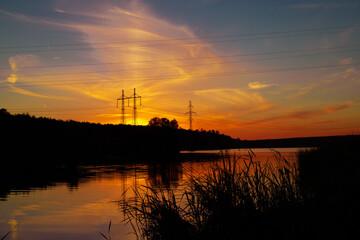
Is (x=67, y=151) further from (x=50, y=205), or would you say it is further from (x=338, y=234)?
(x=338, y=234)

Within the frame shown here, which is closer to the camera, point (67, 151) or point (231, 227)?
point (231, 227)

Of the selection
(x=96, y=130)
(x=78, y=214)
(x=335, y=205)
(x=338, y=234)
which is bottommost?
(x=78, y=214)

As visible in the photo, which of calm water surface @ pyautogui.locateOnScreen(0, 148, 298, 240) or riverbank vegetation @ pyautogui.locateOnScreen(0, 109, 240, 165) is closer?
calm water surface @ pyautogui.locateOnScreen(0, 148, 298, 240)

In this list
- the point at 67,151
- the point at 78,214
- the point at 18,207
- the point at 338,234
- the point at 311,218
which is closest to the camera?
the point at 338,234

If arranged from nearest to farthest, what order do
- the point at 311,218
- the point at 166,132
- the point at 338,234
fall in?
the point at 338,234 < the point at 311,218 < the point at 166,132

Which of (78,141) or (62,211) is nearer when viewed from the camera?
(62,211)

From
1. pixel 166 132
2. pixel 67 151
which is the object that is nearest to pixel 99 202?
pixel 67 151

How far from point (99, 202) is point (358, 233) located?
16595mm

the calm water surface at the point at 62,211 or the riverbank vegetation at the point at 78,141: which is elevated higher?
the riverbank vegetation at the point at 78,141

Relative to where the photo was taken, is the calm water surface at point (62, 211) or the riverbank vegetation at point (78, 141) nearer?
the calm water surface at point (62, 211)

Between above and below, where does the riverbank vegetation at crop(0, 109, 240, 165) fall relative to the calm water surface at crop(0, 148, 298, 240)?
above

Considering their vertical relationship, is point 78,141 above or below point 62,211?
above

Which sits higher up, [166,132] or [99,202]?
[166,132]

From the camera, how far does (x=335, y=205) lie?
22.8ft
